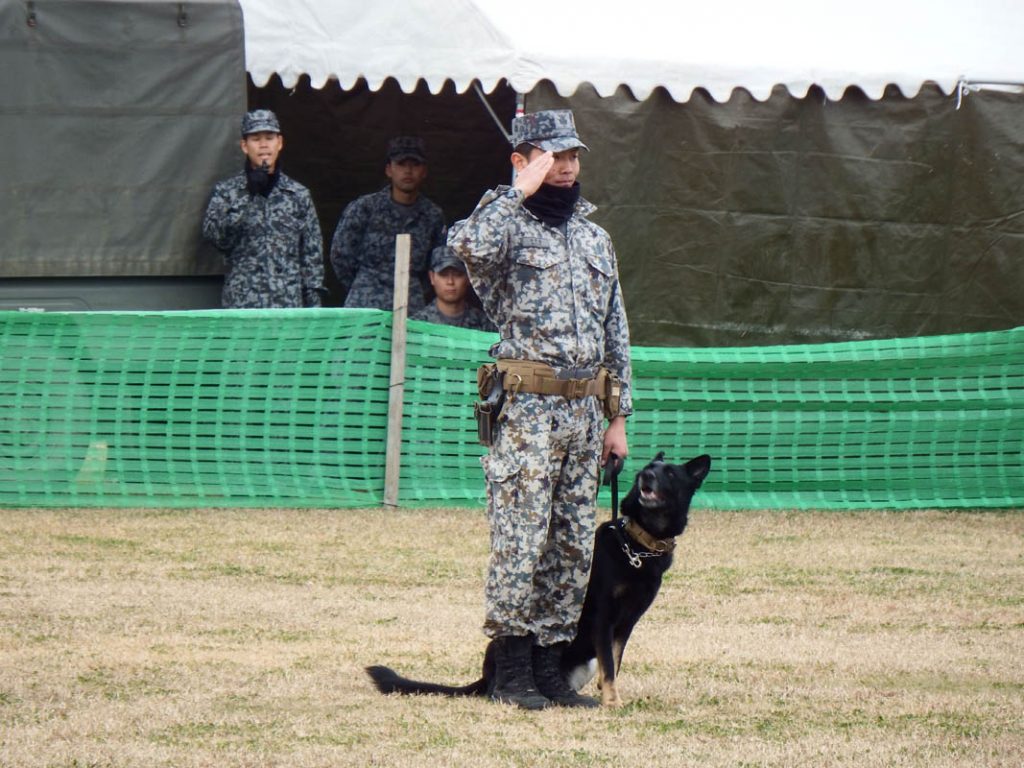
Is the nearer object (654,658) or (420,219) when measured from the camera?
(654,658)

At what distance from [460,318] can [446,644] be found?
13.3 feet

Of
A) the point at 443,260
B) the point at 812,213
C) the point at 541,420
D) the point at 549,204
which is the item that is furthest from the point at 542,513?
the point at 812,213

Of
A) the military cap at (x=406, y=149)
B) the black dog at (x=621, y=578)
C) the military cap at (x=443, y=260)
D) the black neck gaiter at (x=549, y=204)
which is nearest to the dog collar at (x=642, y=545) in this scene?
the black dog at (x=621, y=578)

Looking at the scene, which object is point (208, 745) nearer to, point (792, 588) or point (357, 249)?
point (792, 588)

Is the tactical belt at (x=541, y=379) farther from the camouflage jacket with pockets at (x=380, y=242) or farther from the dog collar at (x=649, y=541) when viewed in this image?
the camouflage jacket with pockets at (x=380, y=242)

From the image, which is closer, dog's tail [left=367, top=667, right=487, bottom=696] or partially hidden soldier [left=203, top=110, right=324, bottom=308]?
dog's tail [left=367, top=667, right=487, bottom=696]

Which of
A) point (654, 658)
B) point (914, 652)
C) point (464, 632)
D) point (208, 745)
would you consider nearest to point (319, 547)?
point (464, 632)

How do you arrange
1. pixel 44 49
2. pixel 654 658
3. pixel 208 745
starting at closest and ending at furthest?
pixel 208 745, pixel 654 658, pixel 44 49

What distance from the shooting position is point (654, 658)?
260 inches

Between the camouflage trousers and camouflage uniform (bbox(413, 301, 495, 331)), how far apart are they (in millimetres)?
4801

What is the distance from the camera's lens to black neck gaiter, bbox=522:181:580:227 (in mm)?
5689

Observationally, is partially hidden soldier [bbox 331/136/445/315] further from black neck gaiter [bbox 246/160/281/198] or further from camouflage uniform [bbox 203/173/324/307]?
black neck gaiter [bbox 246/160/281/198]

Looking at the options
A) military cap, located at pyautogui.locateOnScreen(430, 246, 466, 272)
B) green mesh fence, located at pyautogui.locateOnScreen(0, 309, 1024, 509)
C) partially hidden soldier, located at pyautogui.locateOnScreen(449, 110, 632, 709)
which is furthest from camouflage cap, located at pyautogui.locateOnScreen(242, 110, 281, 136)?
partially hidden soldier, located at pyautogui.locateOnScreen(449, 110, 632, 709)

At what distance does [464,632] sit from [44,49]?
4.88 meters
